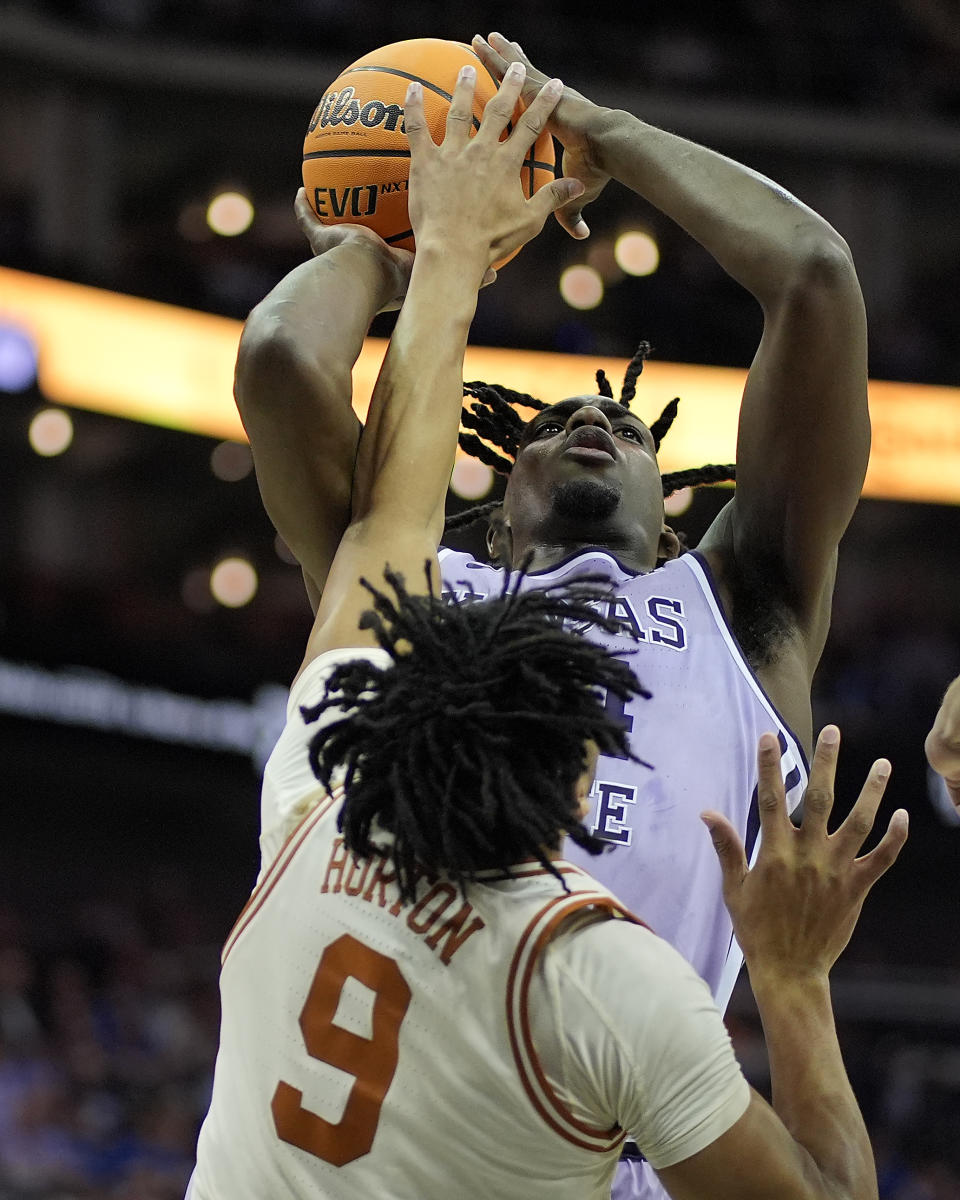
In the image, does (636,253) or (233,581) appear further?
(233,581)

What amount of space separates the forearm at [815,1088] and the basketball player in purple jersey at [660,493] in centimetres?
60

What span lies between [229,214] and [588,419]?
13098mm

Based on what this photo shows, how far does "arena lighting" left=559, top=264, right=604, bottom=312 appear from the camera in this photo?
51.4ft

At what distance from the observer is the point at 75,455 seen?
1623 cm

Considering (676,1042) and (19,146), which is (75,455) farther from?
(676,1042)

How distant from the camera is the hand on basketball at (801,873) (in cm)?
211

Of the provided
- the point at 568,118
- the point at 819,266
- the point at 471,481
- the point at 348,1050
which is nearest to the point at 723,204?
the point at 819,266

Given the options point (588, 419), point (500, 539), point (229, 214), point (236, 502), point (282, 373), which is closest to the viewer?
point (282, 373)

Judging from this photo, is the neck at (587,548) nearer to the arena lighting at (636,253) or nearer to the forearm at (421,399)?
the forearm at (421,399)

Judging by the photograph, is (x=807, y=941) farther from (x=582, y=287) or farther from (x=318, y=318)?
(x=582, y=287)

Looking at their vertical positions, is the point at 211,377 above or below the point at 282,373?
above

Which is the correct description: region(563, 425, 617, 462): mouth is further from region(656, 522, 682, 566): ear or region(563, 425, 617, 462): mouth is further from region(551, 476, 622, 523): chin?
region(656, 522, 682, 566): ear

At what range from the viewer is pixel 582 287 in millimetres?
16000

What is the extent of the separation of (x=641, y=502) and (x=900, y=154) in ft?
51.1
